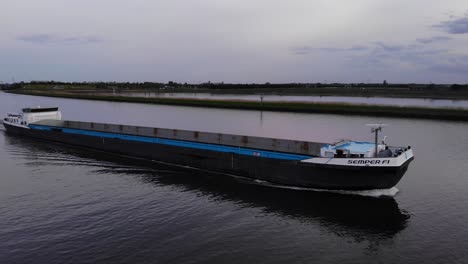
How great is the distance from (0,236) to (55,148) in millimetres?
20331

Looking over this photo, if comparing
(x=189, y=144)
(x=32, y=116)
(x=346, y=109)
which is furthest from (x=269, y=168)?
(x=346, y=109)

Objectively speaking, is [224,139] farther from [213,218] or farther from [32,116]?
[32,116]

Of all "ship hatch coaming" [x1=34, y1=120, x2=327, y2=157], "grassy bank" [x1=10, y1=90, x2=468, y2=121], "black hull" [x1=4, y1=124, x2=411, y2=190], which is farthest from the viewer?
"grassy bank" [x1=10, y1=90, x2=468, y2=121]

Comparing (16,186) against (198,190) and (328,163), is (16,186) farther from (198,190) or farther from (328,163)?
(328,163)

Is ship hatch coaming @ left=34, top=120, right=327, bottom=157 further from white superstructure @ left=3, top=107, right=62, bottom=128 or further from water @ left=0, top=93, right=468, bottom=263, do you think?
white superstructure @ left=3, top=107, right=62, bottom=128

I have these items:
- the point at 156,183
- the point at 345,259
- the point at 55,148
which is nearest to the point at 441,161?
the point at 345,259

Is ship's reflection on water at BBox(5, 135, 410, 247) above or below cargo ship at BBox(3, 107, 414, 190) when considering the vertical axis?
below

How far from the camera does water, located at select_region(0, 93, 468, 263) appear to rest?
43.0 ft

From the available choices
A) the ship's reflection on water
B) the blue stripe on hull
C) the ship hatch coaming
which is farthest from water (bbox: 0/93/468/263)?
the ship hatch coaming

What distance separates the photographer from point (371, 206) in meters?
17.4

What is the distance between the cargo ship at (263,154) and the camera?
723 inches

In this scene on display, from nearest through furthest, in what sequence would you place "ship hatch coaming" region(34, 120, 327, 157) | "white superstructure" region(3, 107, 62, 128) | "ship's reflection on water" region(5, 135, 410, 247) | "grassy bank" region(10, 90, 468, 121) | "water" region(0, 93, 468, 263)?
"water" region(0, 93, 468, 263)
"ship's reflection on water" region(5, 135, 410, 247)
"ship hatch coaming" region(34, 120, 327, 157)
"white superstructure" region(3, 107, 62, 128)
"grassy bank" region(10, 90, 468, 121)

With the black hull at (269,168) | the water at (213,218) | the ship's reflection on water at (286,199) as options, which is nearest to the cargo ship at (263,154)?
the black hull at (269,168)

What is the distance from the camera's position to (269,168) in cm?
2136
